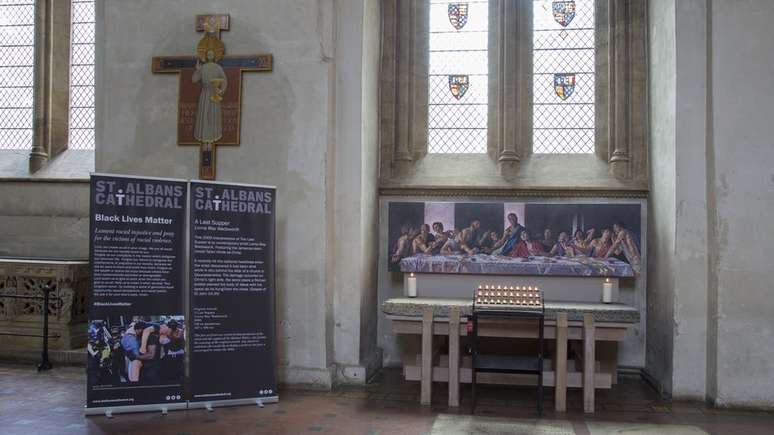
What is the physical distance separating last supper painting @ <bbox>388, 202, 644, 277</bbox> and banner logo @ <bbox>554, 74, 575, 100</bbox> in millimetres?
1511

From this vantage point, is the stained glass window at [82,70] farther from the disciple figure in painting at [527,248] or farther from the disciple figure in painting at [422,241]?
the disciple figure in painting at [527,248]

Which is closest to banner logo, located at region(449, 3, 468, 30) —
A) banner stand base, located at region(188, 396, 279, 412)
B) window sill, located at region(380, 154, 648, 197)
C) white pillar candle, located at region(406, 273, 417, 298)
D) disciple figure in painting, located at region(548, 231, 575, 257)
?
window sill, located at region(380, 154, 648, 197)

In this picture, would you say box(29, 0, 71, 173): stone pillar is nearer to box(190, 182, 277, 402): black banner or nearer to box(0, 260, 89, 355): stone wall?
box(0, 260, 89, 355): stone wall

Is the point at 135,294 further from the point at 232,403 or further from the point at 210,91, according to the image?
the point at 210,91

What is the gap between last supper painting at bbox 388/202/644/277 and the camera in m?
8.12

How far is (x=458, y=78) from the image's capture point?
29.9 ft

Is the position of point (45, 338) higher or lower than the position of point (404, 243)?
lower

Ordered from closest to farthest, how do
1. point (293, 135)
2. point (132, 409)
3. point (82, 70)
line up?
1. point (132, 409)
2. point (293, 135)
3. point (82, 70)

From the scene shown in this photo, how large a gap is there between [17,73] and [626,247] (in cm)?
884

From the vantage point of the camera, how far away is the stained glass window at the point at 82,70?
33.8 ft

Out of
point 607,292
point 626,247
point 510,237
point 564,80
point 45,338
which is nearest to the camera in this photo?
point 607,292

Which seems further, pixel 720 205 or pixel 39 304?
pixel 39 304

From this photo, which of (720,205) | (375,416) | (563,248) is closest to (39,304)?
(375,416)

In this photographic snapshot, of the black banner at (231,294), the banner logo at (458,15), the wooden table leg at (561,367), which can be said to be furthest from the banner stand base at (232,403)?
the banner logo at (458,15)
